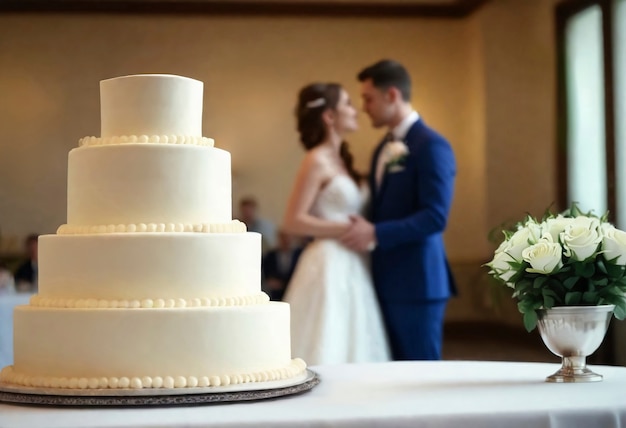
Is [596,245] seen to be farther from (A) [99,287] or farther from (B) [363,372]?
(A) [99,287]

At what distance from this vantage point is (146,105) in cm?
242

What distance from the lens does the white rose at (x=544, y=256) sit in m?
2.27

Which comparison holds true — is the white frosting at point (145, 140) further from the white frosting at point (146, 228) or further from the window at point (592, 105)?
the window at point (592, 105)

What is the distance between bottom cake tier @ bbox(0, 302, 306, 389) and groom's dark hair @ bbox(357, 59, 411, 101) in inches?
110

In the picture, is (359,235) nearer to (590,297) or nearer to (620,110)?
(590,297)

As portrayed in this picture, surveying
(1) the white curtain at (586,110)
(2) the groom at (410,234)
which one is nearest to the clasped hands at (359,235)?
(2) the groom at (410,234)

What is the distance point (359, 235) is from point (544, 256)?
2.38 m

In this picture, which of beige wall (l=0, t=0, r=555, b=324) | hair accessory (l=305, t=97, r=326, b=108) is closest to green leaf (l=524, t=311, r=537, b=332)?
hair accessory (l=305, t=97, r=326, b=108)

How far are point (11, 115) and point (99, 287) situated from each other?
10.3 metres

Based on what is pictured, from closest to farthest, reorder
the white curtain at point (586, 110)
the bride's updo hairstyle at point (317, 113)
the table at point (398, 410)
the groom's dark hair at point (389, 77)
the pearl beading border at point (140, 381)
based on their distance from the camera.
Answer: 1. the table at point (398, 410)
2. the pearl beading border at point (140, 381)
3. the groom's dark hair at point (389, 77)
4. the bride's updo hairstyle at point (317, 113)
5. the white curtain at point (586, 110)

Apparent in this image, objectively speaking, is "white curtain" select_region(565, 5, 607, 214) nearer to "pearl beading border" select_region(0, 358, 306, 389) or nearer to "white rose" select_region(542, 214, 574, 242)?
"white rose" select_region(542, 214, 574, 242)

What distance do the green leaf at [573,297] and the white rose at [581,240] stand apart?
3.2 inches

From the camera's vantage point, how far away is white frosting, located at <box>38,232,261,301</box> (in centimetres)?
222

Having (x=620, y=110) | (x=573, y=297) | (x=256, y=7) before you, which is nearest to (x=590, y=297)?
(x=573, y=297)
